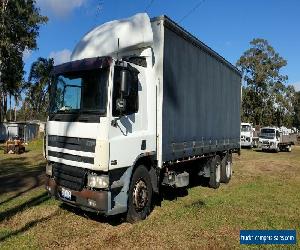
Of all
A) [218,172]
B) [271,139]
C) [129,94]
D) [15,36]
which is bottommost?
[218,172]

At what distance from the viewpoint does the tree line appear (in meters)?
38.9

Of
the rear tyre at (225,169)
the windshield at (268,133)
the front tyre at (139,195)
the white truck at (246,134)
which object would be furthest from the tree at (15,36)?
the front tyre at (139,195)

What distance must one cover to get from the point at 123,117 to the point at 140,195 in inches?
70.8

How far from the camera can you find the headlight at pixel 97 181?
757cm

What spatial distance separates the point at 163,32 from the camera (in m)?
9.07

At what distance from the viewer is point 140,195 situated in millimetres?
8586

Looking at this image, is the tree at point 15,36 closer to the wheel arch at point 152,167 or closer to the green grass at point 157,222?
the green grass at point 157,222

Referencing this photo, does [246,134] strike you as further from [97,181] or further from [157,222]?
[97,181]

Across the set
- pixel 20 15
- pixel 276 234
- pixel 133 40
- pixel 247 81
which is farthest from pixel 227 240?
pixel 247 81

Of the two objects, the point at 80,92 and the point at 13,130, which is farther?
the point at 13,130

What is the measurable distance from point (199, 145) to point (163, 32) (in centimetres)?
392

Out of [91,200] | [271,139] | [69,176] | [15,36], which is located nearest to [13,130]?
[15,36]

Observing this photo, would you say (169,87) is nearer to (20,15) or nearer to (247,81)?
(20,15)

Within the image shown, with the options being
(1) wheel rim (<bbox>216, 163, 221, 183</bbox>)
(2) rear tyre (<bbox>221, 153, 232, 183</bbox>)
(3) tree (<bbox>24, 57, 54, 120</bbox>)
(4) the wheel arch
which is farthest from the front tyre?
(3) tree (<bbox>24, 57, 54, 120</bbox>)
